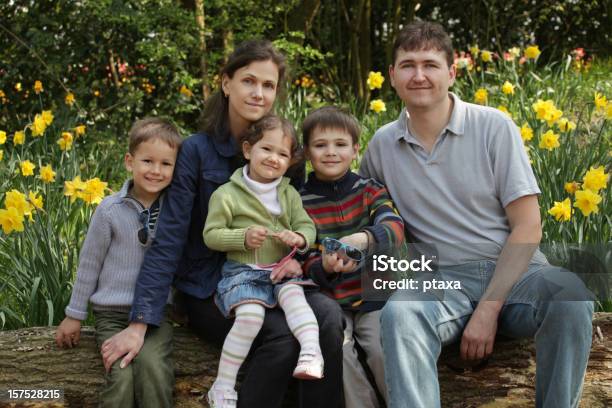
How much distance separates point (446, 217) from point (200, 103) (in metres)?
3.50

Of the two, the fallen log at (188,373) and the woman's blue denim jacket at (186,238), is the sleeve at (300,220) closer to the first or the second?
the woman's blue denim jacket at (186,238)

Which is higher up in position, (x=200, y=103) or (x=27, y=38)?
(x=27, y=38)

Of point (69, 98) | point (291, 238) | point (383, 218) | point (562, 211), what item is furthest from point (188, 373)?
point (69, 98)

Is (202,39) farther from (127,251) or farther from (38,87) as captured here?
(127,251)

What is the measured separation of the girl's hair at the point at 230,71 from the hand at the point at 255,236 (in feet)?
1.66

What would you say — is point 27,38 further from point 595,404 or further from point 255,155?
point 595,404

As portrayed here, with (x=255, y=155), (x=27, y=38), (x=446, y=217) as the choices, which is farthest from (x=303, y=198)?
(x=27, y=38)

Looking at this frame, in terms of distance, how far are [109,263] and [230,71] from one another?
86cm

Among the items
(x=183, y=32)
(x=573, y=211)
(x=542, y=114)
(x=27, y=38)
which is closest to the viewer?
(x=573, y=211)

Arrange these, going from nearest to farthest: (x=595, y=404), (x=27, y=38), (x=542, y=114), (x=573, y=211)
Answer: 1. (x=595, y=404)
2. (x=573, y=211)
3. (x=542, y=114)
4. (x=27, y=38)

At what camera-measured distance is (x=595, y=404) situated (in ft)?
8.61

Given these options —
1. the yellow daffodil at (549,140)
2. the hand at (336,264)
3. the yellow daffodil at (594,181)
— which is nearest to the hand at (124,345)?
the hand at (336,264)

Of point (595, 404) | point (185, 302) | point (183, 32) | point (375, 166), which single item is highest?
point (183, 32)

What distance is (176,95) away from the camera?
564 cm
